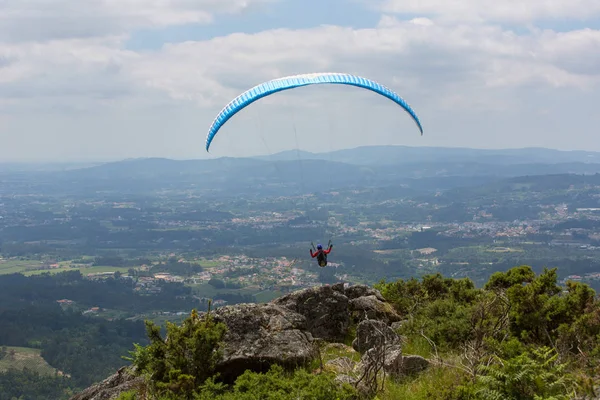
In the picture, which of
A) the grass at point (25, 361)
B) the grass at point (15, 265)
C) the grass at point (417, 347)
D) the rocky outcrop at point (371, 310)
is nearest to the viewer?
the grass at point (417, 347)

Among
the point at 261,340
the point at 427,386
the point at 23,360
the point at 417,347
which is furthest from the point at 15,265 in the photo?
the point at 427,386

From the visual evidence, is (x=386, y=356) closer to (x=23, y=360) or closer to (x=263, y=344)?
(x=263, y=344)

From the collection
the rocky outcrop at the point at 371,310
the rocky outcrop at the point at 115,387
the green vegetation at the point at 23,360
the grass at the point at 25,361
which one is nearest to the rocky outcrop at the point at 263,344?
the rocky outcrop at the point at 115,387

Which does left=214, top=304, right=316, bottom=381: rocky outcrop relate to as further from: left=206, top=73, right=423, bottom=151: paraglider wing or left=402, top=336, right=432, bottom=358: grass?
left=206, top=73, right=423, bottom=151: paraglider wing

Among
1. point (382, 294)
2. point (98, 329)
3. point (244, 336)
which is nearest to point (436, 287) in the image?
point (382, 294)

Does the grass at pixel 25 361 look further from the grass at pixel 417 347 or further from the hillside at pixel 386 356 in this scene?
the grass at pixel 417 347

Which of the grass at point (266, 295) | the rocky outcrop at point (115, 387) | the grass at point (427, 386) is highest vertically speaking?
the grass at point (427, 386)
